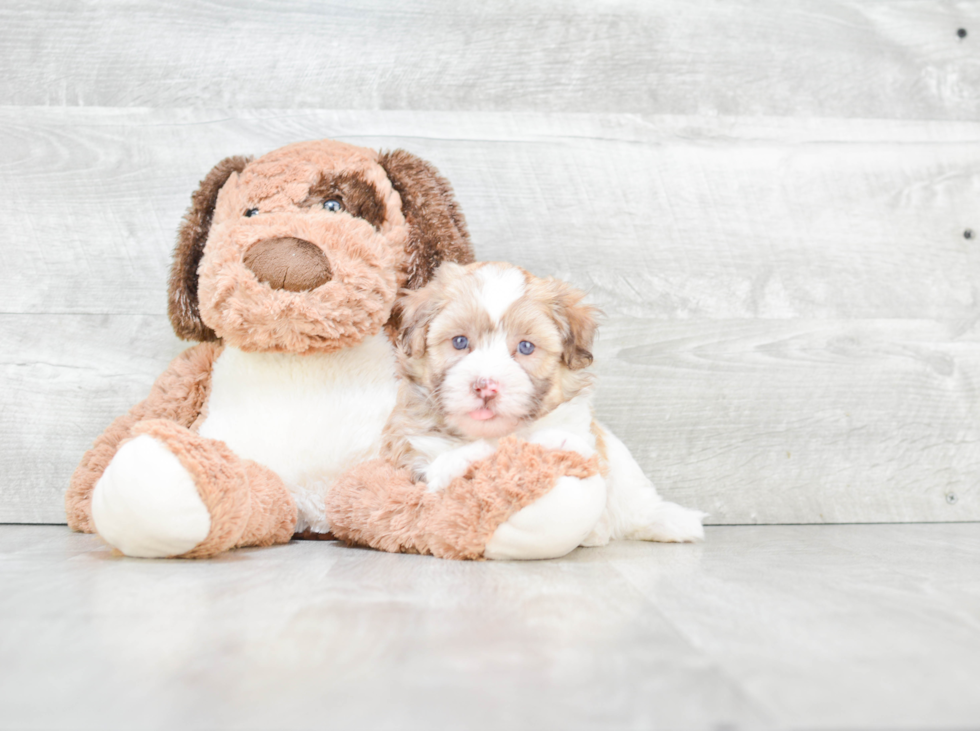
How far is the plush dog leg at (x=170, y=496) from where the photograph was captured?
104cm

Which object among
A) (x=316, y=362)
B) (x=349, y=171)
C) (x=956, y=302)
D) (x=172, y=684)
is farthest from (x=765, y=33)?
(x=172, y=684)

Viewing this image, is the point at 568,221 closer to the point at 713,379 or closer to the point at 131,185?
the point at 713,379

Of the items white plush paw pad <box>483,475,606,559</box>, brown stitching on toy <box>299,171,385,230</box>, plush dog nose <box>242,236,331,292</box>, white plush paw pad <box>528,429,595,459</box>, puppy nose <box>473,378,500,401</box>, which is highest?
brown stitching on toy <box>299,171,385,230</box>

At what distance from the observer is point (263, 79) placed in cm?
172

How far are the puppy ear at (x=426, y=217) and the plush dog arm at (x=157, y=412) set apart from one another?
0.44 metres

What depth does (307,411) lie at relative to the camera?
1.42 meters

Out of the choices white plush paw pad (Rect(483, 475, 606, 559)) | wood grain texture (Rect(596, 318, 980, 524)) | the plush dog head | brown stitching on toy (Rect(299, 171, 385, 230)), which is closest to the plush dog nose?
the plush dog head

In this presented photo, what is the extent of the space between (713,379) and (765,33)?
0.80 metres

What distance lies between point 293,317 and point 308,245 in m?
0.13

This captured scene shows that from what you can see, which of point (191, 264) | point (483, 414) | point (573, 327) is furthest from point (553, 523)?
point (191, 264)

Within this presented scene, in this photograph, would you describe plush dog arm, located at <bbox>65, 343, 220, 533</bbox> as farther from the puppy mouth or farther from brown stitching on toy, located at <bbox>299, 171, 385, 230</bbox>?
the puppy mouth

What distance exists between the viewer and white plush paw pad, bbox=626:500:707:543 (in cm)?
143

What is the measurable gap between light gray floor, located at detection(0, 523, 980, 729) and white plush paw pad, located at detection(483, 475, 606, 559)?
27 millimetres

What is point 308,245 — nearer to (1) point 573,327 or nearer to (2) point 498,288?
(2) point 498,288
